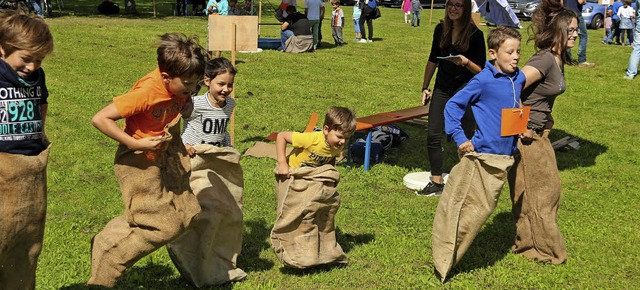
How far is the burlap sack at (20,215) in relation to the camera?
3547 mm

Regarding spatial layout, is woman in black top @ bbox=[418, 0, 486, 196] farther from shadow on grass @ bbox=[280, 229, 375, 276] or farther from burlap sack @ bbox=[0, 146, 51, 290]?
burlap sack @ bbox=[0, 146, 51, 290]

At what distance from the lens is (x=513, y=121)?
16.6ft

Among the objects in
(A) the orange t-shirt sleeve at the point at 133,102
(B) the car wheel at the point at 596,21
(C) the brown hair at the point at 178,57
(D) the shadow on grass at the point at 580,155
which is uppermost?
(C) the brown hair at the point at 178,57

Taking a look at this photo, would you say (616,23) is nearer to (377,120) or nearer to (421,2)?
(421,2)

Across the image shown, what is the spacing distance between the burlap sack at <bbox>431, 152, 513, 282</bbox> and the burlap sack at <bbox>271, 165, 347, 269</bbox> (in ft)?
2.60

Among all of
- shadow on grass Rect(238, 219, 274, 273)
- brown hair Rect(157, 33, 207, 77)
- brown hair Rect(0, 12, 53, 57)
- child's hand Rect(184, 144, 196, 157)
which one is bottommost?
shadow on grass Rect(238, 219, 274, 273)

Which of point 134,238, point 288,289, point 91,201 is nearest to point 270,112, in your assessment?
point 91,201

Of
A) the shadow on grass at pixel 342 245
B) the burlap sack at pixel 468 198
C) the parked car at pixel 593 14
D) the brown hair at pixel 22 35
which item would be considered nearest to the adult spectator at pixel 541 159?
the burlap sack at pixel 468 198

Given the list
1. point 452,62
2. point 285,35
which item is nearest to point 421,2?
point 285,35

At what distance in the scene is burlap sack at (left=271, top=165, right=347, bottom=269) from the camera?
4805mm

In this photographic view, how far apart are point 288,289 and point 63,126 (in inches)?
222

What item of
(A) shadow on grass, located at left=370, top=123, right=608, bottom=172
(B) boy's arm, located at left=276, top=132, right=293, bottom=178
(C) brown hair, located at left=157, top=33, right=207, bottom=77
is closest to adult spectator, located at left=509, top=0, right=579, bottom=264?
(B) boy's arm, located at left=276, top=132, right=293, bottom=178

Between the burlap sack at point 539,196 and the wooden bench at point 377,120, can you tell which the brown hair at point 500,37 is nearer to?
the burlap sack at point 539,196

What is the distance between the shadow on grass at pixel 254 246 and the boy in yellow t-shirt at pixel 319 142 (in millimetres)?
793
